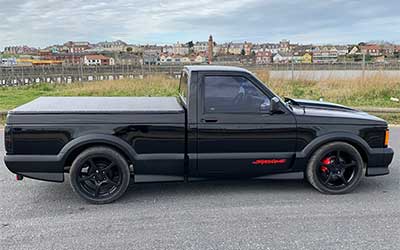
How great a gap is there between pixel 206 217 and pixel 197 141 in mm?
909

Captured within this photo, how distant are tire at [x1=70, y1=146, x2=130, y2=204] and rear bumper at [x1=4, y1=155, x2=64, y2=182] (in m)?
0.20

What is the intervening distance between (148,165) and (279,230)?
5.44 feet

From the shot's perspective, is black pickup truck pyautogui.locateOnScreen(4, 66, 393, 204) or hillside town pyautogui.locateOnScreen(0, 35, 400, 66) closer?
black pickup truck pyautogui.locateOnScreen(4, 66, 393, 204)

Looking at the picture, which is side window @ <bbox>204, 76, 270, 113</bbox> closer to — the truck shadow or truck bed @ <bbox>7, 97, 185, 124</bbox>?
truck bed @ <bbox>7, 97, 185, 124</bbox>

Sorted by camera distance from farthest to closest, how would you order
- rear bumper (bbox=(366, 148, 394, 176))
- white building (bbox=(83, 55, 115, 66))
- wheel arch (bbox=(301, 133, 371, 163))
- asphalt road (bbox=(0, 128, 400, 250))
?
white building (bbox=(83, 55, 115, 66)), rear bumper (bbox=(366, 148, 394, 176)), wheel arch (bbox=(301, 133, 371, 163)), asphalt road (bbox=(0, 128, 400, 250))

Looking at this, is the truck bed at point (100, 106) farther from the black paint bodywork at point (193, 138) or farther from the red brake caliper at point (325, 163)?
the red brake caliper at point (325, 163)

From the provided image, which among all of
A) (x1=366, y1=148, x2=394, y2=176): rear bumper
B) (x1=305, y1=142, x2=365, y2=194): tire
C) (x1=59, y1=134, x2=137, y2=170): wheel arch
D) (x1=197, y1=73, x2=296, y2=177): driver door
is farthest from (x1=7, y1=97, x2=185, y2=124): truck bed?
(x1=366, y1=148, x2=394, y2=176): rear bumper

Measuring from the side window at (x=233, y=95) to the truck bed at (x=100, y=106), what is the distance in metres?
0.43

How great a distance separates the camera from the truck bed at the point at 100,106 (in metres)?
4.00

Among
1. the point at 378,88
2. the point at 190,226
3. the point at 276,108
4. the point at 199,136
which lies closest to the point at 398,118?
the point at 378,88

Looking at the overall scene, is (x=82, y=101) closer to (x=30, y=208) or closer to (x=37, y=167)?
(x=37, y=167)

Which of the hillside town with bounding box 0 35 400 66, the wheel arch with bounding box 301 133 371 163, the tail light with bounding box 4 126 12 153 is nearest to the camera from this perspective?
the tail light with bounding box 4 126 12 153

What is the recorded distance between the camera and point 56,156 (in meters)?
3.95

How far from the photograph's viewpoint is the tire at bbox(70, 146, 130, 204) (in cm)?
396
